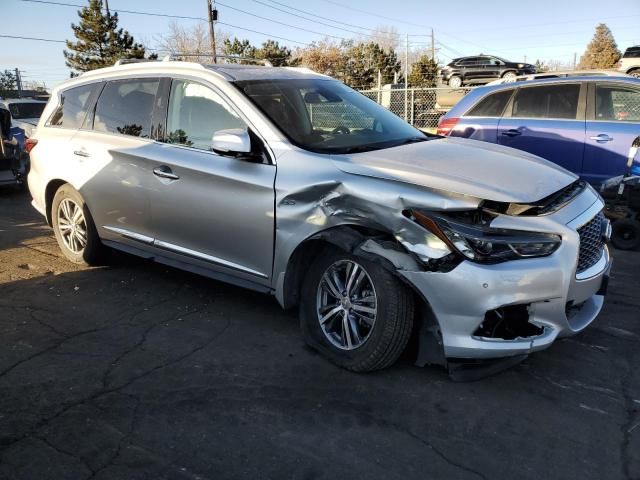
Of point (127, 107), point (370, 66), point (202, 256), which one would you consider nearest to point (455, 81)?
point (370, 66)

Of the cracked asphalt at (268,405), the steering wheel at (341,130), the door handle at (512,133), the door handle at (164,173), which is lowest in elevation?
the cracked asphalt at (268,405)

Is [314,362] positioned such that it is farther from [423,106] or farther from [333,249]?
[423,106]

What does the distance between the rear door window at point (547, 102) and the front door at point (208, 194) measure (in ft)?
15.7

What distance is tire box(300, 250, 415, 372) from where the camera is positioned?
3051 mm

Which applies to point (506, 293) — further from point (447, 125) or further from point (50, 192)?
point (447, 125)

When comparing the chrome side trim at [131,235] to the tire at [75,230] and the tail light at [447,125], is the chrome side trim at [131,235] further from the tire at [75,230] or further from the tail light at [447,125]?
the tail light at [447,125]

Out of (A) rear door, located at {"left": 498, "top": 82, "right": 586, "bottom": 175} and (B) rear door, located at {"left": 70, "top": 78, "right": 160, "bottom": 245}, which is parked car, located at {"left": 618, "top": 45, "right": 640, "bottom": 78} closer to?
(A) rear door, located at {"left": 498, "top": 82, "right": 586, "bottom": 175}

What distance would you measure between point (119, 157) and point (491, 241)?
3.13 m

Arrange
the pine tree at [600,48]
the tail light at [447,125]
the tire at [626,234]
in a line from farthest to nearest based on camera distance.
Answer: the pine tree at [600,48] → the tail light at [447,125] → the tire at [626,234]

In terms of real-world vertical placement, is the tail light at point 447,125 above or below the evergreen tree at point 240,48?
below

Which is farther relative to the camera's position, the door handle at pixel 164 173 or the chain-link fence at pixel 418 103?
the chain-link fence at pixel 418 103

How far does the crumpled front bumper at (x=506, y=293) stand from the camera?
2.81 m

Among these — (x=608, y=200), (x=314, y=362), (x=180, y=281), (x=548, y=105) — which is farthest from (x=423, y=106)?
(x=314, y=362)

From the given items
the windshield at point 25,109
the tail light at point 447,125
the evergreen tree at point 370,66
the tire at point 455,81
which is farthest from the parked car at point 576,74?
the evergreen tree at point 370,66
